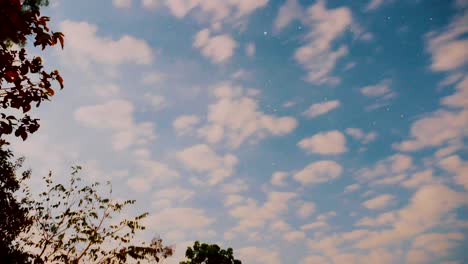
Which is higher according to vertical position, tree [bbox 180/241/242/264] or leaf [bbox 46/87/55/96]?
tree [bbox 180/241/242/264]

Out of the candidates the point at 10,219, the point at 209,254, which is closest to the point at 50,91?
the point at 10,219

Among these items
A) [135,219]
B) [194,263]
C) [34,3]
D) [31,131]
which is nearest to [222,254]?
[194,263]

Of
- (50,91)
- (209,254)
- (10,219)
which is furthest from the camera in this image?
(209,254)

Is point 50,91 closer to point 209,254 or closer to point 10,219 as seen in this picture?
point 10,219

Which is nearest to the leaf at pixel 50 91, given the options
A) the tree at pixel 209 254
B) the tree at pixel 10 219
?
the tree at pixel 10 219

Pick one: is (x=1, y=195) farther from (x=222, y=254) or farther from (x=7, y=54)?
(x=222, y=254)

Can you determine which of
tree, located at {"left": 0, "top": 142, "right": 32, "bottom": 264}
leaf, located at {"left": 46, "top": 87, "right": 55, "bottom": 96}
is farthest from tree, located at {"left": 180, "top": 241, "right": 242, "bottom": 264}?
leaf, located at {"left": 46, "top": 87, "right": 55, "bottom": 96}

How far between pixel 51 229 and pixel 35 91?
60.6ft

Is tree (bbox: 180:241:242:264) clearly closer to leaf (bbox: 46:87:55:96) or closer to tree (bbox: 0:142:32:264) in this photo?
tree (bbox: 0:142:32:264)

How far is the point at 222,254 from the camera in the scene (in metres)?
29.7

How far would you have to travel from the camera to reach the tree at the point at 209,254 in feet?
95.6

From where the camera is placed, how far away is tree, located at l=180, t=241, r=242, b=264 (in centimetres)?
2914

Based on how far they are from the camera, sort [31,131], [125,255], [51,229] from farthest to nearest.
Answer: [51,229] → [125,255] → [31,131]

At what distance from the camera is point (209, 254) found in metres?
29.2
